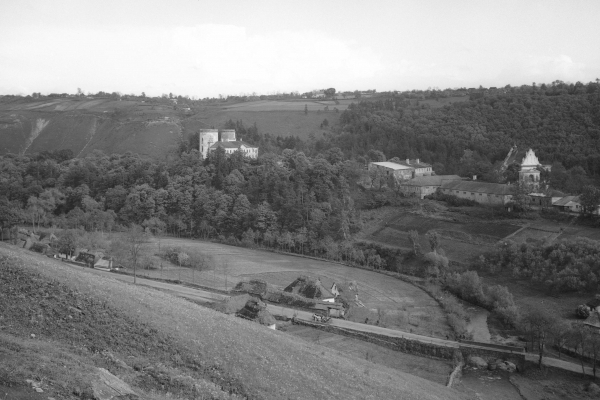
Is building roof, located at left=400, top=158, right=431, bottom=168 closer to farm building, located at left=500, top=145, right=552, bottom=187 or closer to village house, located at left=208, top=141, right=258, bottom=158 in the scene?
farm building, located at left=500, top=145, right=552, bottom=187

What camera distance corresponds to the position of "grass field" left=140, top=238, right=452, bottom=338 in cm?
3747

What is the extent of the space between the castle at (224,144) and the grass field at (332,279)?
21.4 metres

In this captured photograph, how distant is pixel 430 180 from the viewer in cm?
7000

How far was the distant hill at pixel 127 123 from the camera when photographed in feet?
342

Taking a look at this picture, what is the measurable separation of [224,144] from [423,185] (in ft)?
96.3

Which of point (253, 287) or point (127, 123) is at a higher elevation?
point (127, 123)

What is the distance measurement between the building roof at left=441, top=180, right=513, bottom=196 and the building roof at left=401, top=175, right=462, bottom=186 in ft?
3.13

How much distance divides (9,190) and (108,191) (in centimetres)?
1431

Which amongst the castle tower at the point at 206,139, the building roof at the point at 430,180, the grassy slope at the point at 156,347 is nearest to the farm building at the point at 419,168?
the building roof at the point at 430,180

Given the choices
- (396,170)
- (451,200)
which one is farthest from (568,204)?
(396,170)

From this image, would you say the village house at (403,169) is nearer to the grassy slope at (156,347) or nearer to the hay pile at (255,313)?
the hay pile at (255,313)

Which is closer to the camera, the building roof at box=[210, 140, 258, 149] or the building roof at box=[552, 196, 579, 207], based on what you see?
the building roof at box=[552, 196, 579, 207]

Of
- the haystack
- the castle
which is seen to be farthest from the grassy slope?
the castle

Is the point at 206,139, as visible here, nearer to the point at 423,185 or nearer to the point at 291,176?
the point at 291,176
